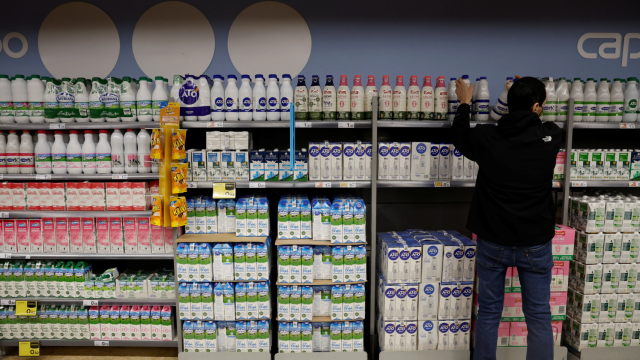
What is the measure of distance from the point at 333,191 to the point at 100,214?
2013 millimetres

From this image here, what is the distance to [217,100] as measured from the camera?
115 inches

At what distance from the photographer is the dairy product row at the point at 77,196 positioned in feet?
10.1

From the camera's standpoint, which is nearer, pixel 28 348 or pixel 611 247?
pixel 611 247

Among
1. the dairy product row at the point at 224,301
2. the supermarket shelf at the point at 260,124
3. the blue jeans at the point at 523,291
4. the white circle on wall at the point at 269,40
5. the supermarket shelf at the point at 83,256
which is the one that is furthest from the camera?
the white circle on wall at the point at 269,40

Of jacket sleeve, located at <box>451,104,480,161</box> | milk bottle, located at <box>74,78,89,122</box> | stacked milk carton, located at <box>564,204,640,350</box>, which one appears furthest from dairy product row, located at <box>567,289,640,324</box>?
milk bottle, located at <box>74,78,89,122</box>

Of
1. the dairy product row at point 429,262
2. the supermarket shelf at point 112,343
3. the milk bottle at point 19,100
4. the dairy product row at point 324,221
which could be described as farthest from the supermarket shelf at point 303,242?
the milk bottle at point 19,100

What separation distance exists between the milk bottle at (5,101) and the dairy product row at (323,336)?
2793mm

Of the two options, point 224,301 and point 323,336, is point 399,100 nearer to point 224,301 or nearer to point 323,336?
point 323,336

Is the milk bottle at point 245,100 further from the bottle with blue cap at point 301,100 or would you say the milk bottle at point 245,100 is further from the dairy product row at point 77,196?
the dairy product row at point 77,196

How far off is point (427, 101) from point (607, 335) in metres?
2.44

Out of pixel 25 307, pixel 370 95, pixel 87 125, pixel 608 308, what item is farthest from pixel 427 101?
pixel 25 307

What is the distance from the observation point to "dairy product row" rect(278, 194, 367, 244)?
295cm

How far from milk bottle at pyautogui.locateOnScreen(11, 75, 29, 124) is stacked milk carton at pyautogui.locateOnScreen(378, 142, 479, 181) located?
2.92 m

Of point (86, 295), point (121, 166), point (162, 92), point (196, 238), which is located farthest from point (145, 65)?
point (86, 295)
